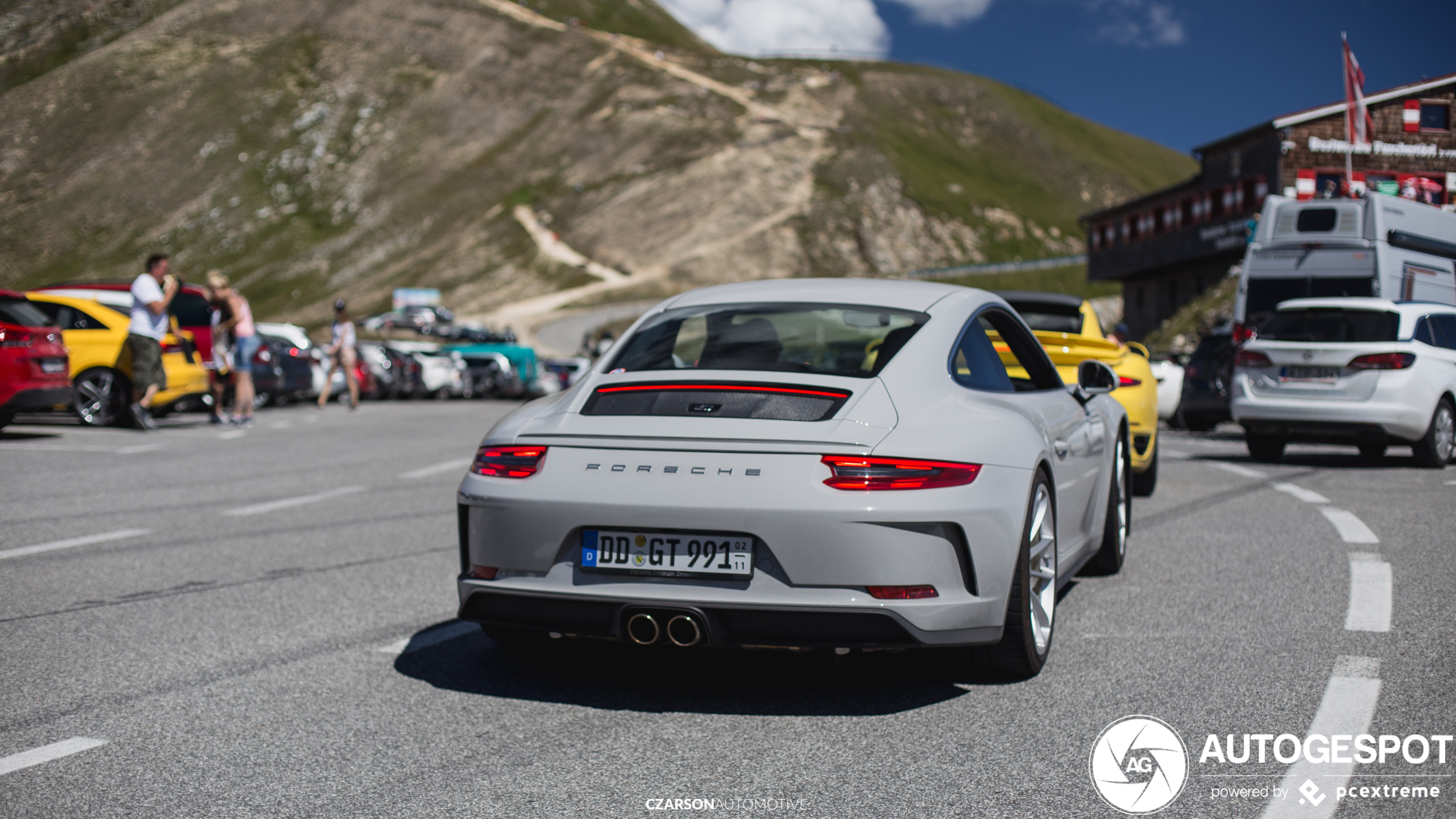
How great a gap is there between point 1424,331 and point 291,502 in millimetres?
10804

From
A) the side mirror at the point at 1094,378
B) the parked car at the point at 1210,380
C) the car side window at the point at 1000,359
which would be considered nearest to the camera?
the car side window at the point at 1000,359

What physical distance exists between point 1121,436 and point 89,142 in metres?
144

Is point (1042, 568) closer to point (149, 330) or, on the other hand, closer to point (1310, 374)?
point (1310, 374)

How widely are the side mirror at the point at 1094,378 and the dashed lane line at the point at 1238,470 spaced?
642 centimetres

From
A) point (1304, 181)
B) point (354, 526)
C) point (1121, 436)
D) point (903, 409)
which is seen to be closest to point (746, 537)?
point (903, 409)

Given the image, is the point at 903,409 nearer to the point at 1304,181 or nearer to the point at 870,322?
the point at 870,322

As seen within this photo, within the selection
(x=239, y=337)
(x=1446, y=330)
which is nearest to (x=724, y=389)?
(x=1446, y=330)

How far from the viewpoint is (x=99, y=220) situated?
406ft

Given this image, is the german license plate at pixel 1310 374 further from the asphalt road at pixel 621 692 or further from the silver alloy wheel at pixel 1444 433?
the asphalt road at pixel 621 692

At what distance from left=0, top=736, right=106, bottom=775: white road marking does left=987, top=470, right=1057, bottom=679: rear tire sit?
2.87 metres

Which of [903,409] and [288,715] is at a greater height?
[903,409]

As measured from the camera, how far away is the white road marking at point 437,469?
11.9 m

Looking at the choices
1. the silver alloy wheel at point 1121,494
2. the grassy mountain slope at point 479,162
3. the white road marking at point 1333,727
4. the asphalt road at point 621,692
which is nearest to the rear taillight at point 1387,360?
the asphalt road at point 621,692

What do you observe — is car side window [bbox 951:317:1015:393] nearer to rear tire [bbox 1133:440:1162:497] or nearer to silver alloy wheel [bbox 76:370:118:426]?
rear tire [bbox 1133:440:1162:497]
